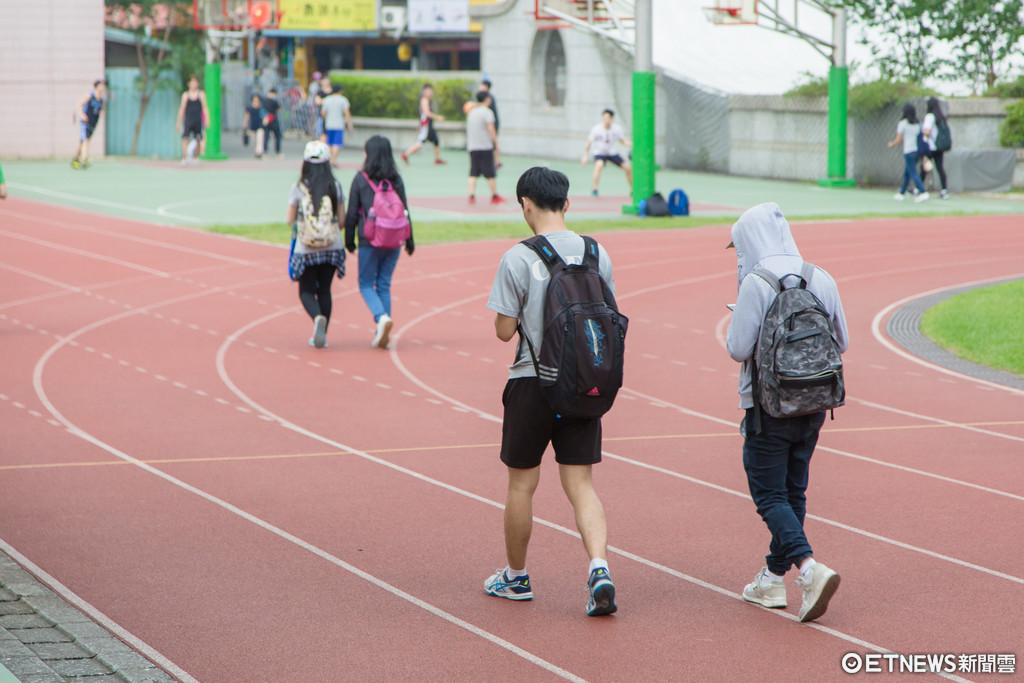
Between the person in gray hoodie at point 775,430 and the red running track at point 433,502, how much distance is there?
183 mm

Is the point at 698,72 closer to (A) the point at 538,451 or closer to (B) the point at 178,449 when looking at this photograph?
(B) the point at 178,449

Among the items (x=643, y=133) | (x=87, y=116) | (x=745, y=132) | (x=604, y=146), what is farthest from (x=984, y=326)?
(x=87, y=116)

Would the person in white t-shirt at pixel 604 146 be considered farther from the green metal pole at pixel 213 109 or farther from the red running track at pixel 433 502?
the green metal pole at pixel 213 109

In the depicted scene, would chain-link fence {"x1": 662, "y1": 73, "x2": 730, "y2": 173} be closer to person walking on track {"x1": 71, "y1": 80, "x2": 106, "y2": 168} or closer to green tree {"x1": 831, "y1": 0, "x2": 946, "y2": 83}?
green tree {"x1": 831, "y1": 0, "x2": 946, "y2": 83}

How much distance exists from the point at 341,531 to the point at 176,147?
30.4 m

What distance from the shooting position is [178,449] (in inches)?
319

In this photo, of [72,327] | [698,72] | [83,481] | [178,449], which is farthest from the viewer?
[698,72]

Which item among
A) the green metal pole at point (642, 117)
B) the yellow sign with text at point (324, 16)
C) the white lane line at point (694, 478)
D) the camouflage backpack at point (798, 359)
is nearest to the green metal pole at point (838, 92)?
the green metal pole at point (642, 117)

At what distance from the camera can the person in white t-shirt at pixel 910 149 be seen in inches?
994

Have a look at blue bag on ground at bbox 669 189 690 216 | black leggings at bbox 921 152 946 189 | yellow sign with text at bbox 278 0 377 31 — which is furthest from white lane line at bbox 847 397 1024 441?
yellow sign with text at bbox 278 0 377 31

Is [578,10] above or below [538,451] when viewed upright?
above

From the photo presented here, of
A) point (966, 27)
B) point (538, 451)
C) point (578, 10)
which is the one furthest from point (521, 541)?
point (966, 27)

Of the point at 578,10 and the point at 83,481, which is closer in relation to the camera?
the point at 83,481

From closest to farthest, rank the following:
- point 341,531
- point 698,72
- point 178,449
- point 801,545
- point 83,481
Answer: point 801,545
point 341,531
point 83,481
point 178,449
point 698,72
